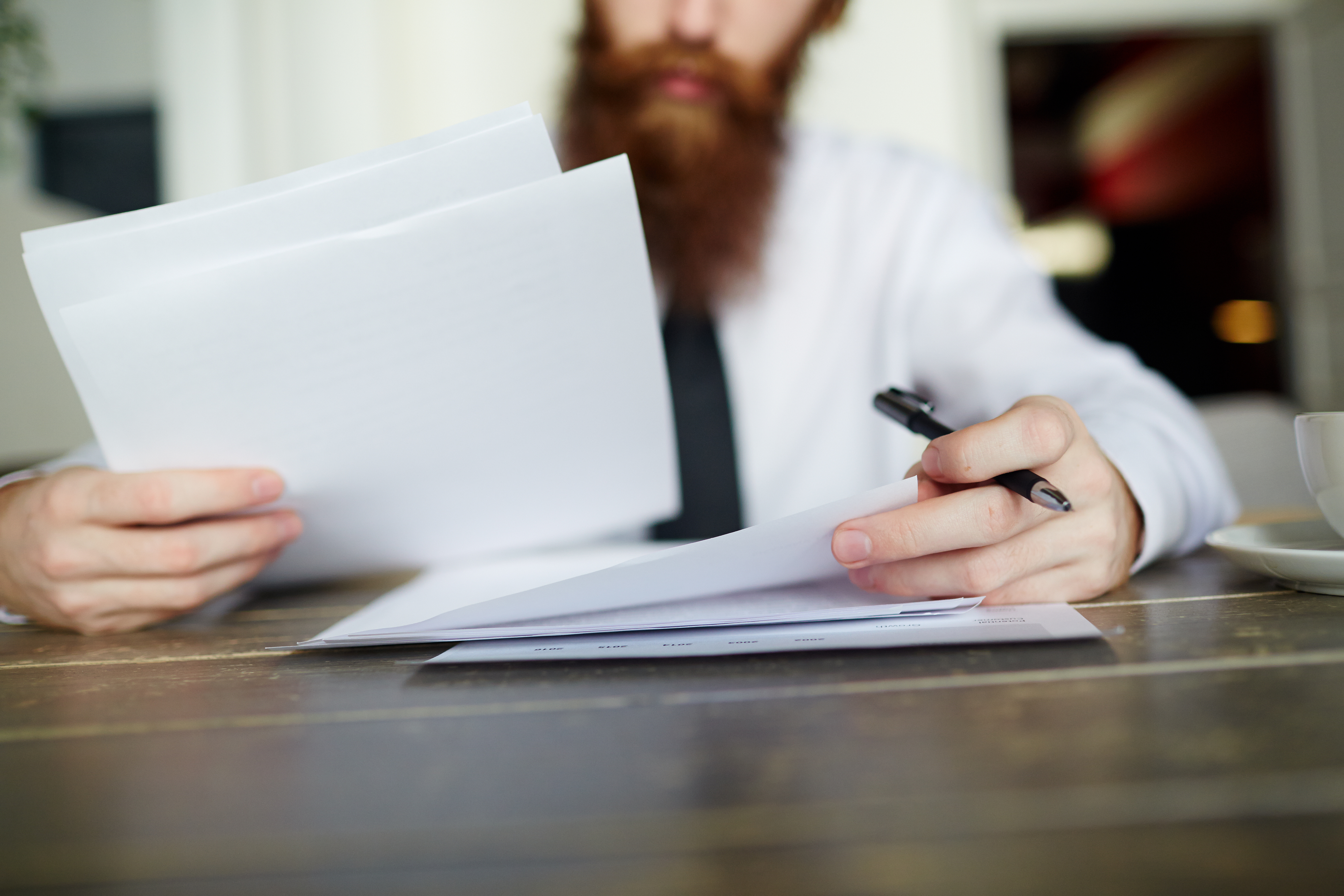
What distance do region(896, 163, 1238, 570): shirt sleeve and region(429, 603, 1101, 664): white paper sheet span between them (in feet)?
0.68

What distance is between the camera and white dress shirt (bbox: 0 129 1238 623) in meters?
1.15

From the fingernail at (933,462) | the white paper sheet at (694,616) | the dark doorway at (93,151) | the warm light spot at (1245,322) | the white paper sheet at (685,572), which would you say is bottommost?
the white paper sheet at (694,616)

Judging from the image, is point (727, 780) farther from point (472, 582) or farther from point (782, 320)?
point (782, 320)

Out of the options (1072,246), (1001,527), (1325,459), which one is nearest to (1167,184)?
(1072,246)

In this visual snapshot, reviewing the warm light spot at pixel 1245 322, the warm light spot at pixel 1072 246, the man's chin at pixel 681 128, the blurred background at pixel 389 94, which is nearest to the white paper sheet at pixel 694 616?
the man's chin at pixel 681 128

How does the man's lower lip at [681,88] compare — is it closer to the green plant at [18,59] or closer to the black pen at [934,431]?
the black pen at [934,431]

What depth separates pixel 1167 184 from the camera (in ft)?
20.5

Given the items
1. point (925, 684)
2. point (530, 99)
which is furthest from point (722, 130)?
point (530, 99)

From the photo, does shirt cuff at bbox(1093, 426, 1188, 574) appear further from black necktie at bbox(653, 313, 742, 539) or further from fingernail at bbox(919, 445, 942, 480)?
black necktie at bbox(653, 313, 742, 539)

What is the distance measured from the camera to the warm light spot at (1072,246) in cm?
679

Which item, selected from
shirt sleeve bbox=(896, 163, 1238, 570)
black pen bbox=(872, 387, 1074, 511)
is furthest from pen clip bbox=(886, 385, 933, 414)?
shirt sleeve bbox=(896, 163, 1238, 570)

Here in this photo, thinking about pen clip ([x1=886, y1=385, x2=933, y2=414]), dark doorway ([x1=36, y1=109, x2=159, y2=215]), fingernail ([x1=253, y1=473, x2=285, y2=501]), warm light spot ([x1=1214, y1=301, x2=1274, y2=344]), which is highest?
dark doorway ([x1=36, y1=109, x2=159, y2=215])

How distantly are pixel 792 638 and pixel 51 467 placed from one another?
702mm

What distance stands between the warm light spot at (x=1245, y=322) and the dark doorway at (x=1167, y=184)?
1cm
